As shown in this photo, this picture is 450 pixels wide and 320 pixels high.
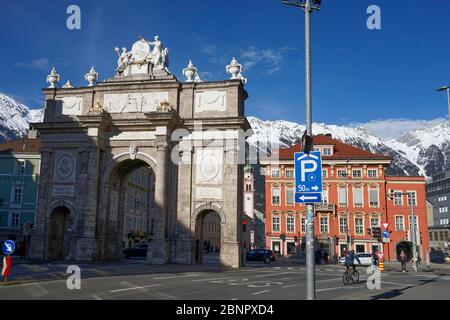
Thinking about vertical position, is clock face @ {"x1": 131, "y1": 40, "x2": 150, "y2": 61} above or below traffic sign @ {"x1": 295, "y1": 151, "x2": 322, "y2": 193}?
above

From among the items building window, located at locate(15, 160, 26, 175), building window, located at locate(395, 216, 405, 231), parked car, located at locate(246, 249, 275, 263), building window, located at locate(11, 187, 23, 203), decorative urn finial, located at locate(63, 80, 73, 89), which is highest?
decorative urn finial, located at locate(63, 80, 73, 89)

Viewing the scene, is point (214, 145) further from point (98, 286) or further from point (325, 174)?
point (325, 174)

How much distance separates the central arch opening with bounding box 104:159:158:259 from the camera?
3662 cm

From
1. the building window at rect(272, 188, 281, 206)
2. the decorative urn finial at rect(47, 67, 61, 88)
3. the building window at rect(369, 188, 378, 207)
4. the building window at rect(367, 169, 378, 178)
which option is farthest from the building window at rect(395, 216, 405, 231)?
the decorative urn finial at rect(47, 67, 61, 88)

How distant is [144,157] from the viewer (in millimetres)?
35219

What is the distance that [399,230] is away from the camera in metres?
59.5

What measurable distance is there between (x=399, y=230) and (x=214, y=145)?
122 feet

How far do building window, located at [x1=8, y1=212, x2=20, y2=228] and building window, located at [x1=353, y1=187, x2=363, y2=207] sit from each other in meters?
45.4

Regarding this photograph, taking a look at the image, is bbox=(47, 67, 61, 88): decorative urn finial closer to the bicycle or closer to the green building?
the green building

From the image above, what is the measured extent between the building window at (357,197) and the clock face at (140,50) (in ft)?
119

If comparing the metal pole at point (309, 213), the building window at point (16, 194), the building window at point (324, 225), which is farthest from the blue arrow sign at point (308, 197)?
the building window at point (16, 194)

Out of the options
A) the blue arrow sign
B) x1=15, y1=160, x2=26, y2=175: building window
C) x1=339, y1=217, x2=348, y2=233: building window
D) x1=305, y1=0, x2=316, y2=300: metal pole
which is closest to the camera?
x1=305, y1=0, x2=316, y2=300: metal pole
